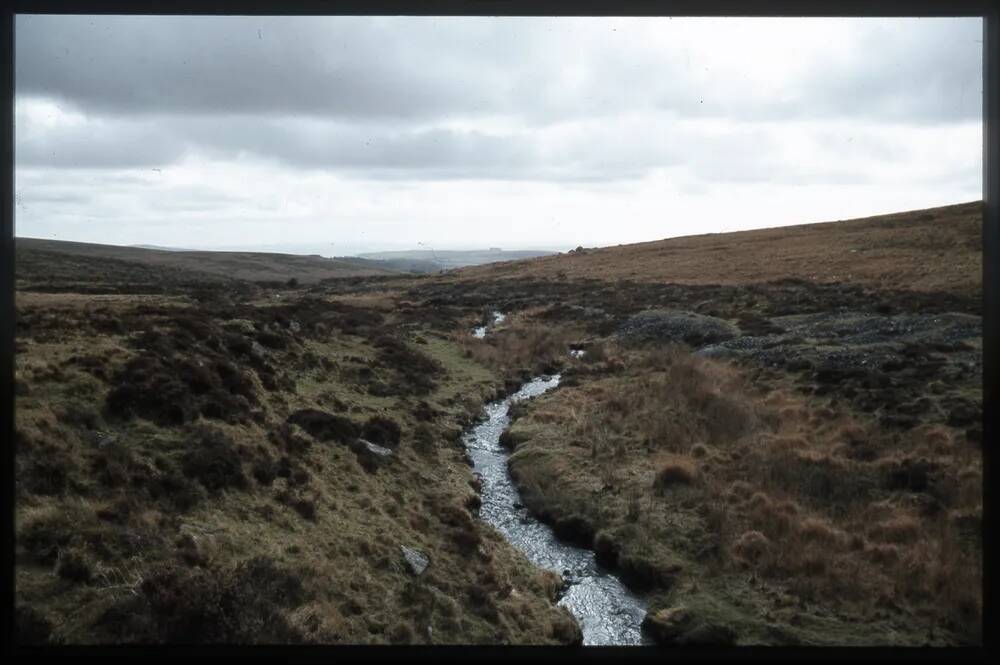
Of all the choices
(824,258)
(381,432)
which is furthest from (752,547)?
(824,258)

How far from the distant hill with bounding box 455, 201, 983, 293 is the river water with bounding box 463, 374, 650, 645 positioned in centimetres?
A: 2678

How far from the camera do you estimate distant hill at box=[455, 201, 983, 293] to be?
40688 mm

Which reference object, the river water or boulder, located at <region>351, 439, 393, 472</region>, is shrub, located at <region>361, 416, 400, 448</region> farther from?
the river water

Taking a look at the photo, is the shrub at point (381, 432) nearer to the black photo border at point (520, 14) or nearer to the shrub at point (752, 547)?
the shrub at point (752, 547)

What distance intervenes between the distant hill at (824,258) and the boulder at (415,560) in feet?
101

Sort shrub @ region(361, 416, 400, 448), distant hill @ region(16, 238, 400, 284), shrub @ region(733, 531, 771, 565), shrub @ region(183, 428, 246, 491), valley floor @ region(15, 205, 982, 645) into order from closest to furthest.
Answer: valley floor @ region(15, 205, 982, 645), shrub @ region(183, 428, 246, 491), shrub @ region(733, 531, 771, 565), shrub @ region(361, 416, 400, 448), distant hill @ region(16, 238, 400, 284)

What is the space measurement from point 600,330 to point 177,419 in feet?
87.5

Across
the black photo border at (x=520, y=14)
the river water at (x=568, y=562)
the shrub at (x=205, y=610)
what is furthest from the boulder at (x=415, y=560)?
the black photo border at (x=520, y=14)

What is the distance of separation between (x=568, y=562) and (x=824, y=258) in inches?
2037

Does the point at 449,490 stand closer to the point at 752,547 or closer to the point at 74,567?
the point at 752,547

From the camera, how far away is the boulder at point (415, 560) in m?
10.3

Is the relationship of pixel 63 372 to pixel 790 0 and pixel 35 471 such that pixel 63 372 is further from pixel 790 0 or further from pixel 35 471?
pixel 790 0

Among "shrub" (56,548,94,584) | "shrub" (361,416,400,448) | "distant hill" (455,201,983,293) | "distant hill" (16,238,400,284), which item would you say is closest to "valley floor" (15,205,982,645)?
"shrub" (56,548,94,584)

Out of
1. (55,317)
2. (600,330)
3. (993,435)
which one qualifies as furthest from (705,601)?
(600,330)
